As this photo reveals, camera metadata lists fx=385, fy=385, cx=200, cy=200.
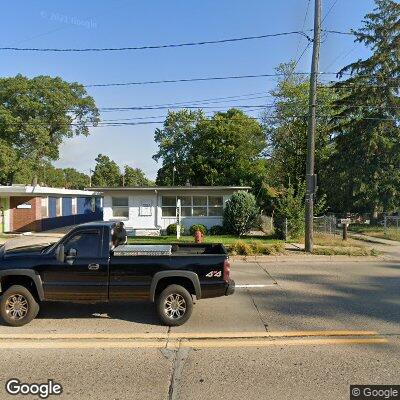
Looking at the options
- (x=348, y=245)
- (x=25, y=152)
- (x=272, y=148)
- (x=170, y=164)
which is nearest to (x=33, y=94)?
(x=25, y=152)

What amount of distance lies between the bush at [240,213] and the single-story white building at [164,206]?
158 cm

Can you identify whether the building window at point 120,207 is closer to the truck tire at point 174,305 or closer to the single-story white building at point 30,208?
the single-story white building at point 30,208

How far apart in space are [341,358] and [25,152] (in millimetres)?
43747

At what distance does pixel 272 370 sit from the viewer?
4.48m

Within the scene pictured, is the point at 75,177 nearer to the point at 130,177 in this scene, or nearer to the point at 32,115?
the point at 130,177

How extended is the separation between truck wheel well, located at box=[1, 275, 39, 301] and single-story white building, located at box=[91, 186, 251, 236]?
55.1 feet

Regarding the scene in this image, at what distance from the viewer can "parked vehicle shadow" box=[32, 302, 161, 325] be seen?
6.56 meters

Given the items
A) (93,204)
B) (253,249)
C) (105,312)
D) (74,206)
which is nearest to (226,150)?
(93,204)

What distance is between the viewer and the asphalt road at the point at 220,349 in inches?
161

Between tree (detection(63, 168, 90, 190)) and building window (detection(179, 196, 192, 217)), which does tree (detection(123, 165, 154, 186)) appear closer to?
tree (detection(63, 168, 90, 190))

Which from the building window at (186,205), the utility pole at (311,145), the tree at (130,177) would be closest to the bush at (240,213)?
the building window at (186,205)

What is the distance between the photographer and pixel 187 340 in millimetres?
5512

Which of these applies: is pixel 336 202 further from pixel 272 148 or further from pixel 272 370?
pixel 272 370

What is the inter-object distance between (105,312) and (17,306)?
1.46 meters
